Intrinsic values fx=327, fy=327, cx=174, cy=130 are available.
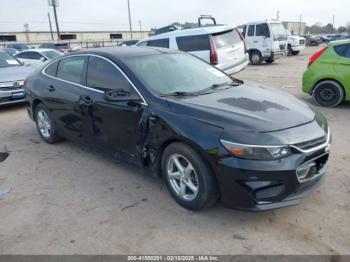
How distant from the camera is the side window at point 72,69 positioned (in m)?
4.48

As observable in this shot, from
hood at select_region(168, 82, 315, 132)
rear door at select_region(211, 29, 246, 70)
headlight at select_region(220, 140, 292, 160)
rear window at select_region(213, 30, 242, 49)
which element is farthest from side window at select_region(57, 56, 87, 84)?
rear window at select_region(213, 30, 242, 49)

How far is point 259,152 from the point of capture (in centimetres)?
278

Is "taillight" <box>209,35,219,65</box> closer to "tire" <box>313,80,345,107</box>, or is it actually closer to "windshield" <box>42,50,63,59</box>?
"tire" <box>313,80,345,107</box>

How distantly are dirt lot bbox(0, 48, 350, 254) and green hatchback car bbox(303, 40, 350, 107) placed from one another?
3.04 meters

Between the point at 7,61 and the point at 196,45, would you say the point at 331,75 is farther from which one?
the point at 7,61

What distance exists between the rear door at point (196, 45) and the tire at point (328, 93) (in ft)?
12.5

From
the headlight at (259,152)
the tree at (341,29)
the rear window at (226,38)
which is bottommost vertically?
the tree at (341,29)

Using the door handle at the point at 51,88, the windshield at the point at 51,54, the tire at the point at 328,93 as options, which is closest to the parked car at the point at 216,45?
the tire at the point at 328,93

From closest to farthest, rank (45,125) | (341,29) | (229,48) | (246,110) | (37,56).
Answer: (246,110) < (45,125) < (229,48) < (37,56) < (341,29)

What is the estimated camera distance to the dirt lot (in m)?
2.85

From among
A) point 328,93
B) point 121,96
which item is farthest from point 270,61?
point 121,96

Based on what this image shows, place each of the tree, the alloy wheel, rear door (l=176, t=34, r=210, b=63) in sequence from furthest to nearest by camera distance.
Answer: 1. the tree
2. rear door (l=176, t=34, r=210, b=63)
3. the alloy wheel

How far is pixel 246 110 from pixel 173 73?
1.18m

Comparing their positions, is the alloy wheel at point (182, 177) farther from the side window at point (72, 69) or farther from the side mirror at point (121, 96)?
the side window at point (72, 69)
